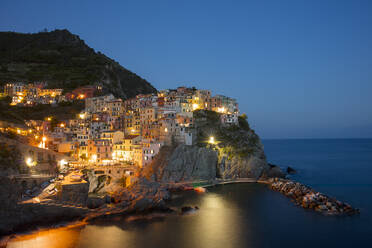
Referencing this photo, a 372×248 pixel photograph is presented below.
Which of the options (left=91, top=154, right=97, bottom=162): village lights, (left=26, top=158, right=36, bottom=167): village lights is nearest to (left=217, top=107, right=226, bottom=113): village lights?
(left=91, top=154, right=97, bottom=162): village lights

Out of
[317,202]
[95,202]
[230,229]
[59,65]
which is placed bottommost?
[230,229]

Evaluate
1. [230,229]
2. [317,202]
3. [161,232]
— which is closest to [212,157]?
[317,202]

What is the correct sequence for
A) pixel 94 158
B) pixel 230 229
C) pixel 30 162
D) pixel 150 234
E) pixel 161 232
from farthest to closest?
1. pixel 94 158
2. pixel 30 162
3. pixel 230 229
4. pixel 161 232
5. pixel 150 234

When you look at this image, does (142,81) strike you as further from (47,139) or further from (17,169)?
(17,169)

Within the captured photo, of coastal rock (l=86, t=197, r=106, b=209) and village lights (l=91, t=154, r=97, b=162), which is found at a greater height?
village lights (l=91, t=154, r=97, b=162)

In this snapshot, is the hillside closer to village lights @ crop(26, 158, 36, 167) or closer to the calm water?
village lights @ crop(26, 158, 36, 167)

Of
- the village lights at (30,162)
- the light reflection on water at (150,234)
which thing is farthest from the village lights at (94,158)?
the light reflection on water at (150,234)

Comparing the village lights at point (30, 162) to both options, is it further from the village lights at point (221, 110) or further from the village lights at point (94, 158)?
the village lights at point (221, 110)

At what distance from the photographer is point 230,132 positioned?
62312 millimetres

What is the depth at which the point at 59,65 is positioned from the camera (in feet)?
336

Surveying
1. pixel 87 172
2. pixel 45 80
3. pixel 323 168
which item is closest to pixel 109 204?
pixel 87 172

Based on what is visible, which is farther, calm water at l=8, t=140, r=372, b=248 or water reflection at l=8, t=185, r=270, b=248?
calm water at l=8, t=140, r=372, b=248

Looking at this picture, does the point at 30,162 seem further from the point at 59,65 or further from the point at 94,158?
the point at 59,65

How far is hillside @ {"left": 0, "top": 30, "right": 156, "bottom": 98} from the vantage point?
89188 millimetres
